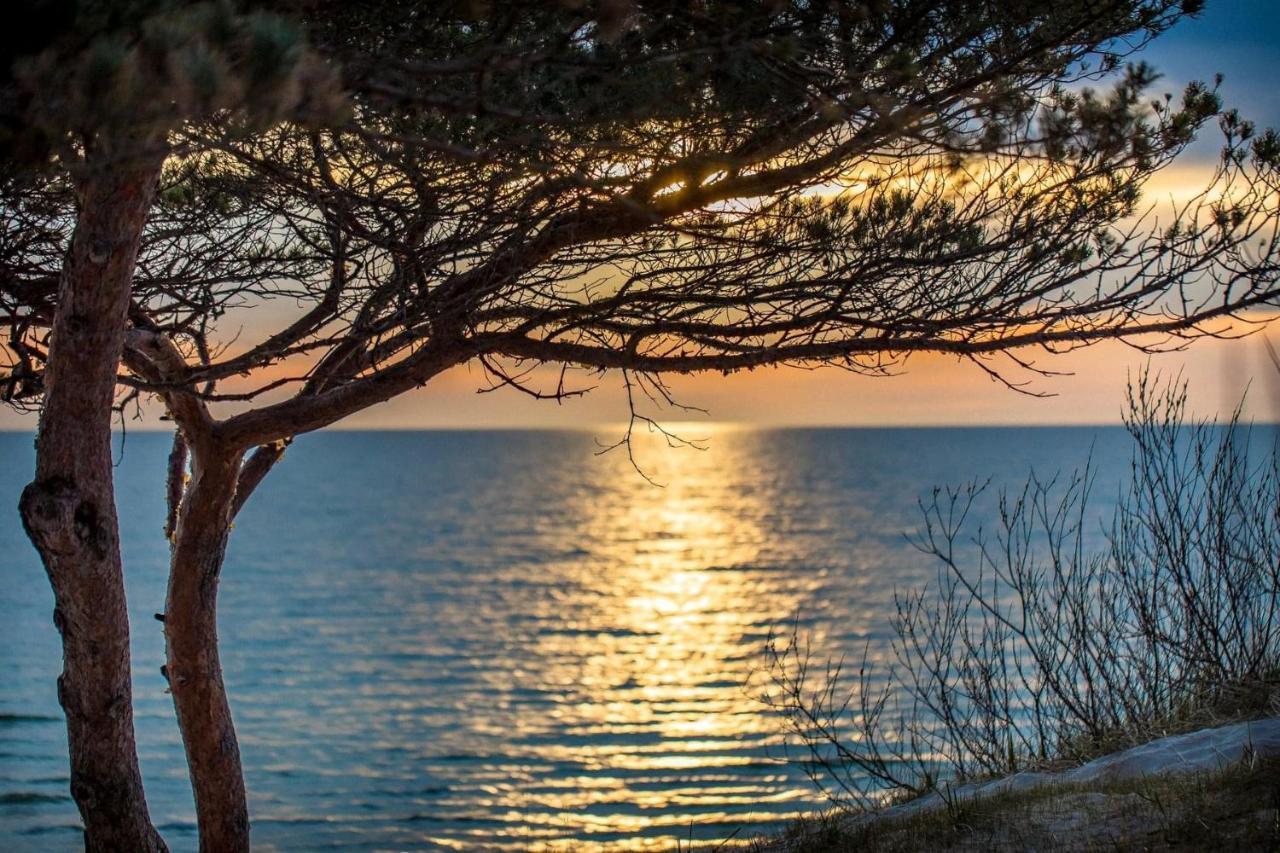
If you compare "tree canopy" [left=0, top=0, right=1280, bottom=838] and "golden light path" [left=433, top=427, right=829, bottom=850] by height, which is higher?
A: "tree canopy" [left=0, top=0, right=1280, bottom=838]

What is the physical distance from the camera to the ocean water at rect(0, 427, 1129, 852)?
11.3 metres

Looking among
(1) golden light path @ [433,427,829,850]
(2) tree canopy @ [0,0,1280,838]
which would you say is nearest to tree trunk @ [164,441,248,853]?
(2) tree canopy @ [0,0,1280,838]

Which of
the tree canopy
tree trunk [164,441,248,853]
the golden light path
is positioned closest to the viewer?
the tree canopy

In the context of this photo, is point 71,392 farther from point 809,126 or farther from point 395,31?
point 809,126

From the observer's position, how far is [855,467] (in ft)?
287

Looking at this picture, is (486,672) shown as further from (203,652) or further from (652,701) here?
(203,652)

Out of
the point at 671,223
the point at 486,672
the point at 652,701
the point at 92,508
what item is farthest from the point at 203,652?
the point at 486,672

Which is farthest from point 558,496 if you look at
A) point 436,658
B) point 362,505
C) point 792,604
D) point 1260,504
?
point 1260,504

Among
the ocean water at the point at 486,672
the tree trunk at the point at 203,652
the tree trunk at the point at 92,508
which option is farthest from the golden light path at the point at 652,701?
the tree trunk at the point at 92,508

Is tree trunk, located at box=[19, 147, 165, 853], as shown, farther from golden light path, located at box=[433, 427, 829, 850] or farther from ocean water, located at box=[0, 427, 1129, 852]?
golden light path, located at box=[433, 427, 829, 850]

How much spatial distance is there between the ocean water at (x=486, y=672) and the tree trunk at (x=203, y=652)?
4339 millimetres

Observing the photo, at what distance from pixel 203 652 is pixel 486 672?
1346 centimetres

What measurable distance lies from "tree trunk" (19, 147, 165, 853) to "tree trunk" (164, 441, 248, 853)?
0.89m

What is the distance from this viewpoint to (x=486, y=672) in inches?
728
